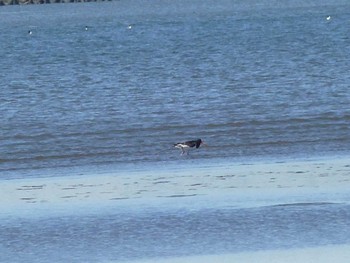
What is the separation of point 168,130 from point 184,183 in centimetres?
592

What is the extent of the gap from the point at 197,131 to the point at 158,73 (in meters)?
14.7

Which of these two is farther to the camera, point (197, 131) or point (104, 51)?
point (104, 51)

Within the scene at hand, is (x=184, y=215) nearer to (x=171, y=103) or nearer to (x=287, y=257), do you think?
(x=287, y=257)

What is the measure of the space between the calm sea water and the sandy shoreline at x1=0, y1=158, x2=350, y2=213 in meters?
1.29

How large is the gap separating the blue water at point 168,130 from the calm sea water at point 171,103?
35 mm

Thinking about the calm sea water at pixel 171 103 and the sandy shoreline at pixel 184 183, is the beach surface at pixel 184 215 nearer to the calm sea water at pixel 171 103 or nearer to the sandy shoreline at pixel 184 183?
the sandy shoreline at pixel 184 183

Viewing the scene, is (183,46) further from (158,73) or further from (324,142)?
(324,142)

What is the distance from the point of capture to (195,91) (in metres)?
27.5

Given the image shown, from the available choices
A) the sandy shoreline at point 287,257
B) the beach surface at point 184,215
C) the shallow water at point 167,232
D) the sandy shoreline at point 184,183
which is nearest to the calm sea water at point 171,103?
the sandy shoreline at point 184,183

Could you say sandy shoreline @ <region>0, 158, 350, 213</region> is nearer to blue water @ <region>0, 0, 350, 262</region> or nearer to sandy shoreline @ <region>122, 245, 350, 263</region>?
blue water @ <region>0, 0, 350, 262</region>

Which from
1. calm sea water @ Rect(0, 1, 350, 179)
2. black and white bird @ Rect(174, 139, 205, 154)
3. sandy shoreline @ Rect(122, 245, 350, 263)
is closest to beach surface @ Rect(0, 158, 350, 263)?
sandy shoreline @ Rect(122, 245, 350, 263)

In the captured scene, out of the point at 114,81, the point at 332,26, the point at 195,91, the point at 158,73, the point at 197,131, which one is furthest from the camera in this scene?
the point at 332,26

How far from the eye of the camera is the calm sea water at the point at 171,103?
18.2 metres

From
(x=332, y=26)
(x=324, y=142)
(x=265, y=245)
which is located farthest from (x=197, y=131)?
(x=332, y=26)
